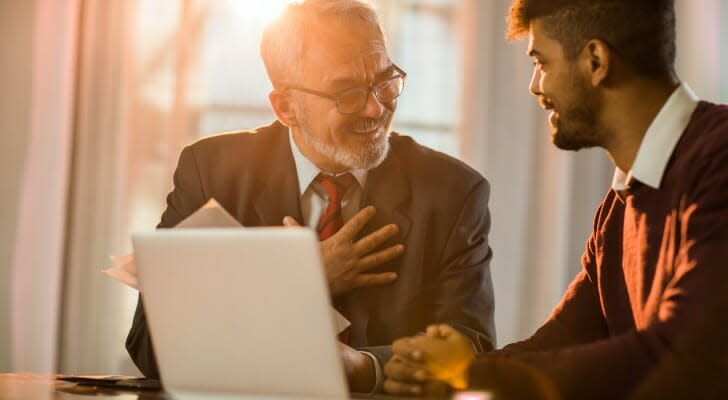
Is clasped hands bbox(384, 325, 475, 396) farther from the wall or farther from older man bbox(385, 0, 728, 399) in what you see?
the wall

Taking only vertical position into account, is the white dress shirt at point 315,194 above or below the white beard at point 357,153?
below

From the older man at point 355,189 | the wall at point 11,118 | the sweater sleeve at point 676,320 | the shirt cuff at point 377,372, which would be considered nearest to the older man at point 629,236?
the sweater sleeve at point 676,320

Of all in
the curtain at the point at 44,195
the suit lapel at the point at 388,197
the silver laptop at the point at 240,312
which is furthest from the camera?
the curtain at the point at 44,195

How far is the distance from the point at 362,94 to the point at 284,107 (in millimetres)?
222

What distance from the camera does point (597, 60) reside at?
157 centimetres

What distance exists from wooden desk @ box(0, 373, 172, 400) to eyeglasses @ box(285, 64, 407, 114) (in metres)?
0.88

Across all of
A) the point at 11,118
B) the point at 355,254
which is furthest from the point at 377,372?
the point at 11,118

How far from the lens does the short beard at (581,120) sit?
1.61 meters

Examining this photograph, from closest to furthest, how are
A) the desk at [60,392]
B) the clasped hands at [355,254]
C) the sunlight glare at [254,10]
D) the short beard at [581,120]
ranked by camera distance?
1. the desk at [60,392]
2. the short beard at [581,120]
3. the clasped hands at [355,254]
4. the sunlight glare at [254,10]

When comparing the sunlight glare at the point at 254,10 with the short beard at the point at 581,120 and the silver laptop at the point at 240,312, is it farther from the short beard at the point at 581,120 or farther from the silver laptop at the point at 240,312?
the silver laptop at the point at 240,312

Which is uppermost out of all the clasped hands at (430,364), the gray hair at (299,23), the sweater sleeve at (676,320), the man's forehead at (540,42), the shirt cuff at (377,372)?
the gray hair at (299,23)

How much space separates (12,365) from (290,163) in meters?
1.33

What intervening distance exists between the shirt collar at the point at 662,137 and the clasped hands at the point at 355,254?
717mm

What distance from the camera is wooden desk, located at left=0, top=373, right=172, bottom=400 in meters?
1.40
